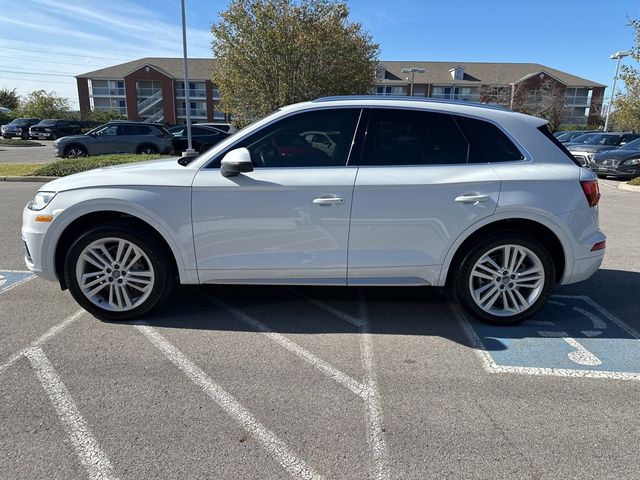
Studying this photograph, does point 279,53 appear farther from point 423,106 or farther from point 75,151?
point 423,106

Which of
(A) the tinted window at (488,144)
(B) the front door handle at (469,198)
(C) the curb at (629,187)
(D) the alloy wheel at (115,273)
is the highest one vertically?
(A) the tinted window at (488,144)

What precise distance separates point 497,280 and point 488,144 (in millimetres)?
1123

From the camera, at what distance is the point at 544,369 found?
3258mm

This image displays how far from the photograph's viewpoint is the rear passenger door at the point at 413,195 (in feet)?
11.9

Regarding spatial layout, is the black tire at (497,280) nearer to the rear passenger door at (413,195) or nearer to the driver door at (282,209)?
the rear passenger door at (413,195)

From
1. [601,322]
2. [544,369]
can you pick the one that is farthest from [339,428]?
[601,322]

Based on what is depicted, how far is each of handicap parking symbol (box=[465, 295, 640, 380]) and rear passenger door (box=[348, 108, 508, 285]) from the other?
72cm

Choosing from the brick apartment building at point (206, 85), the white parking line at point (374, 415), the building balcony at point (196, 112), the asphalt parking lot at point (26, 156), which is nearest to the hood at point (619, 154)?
the white parking line at point (374, 415)

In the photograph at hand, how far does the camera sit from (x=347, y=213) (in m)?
3.62

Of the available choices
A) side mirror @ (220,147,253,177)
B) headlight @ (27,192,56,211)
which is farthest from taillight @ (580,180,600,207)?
headlight @ (27,192,56,211)

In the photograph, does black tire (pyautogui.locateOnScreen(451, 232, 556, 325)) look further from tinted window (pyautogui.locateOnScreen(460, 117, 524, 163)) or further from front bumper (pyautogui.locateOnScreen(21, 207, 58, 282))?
front bumper (pyautogui.locateOnScreen(21, 207, 58, 282))

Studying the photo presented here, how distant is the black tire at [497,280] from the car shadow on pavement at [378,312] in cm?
11

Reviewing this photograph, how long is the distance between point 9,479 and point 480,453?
2318 mm

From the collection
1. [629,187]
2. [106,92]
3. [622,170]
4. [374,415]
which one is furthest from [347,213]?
[106,92]
